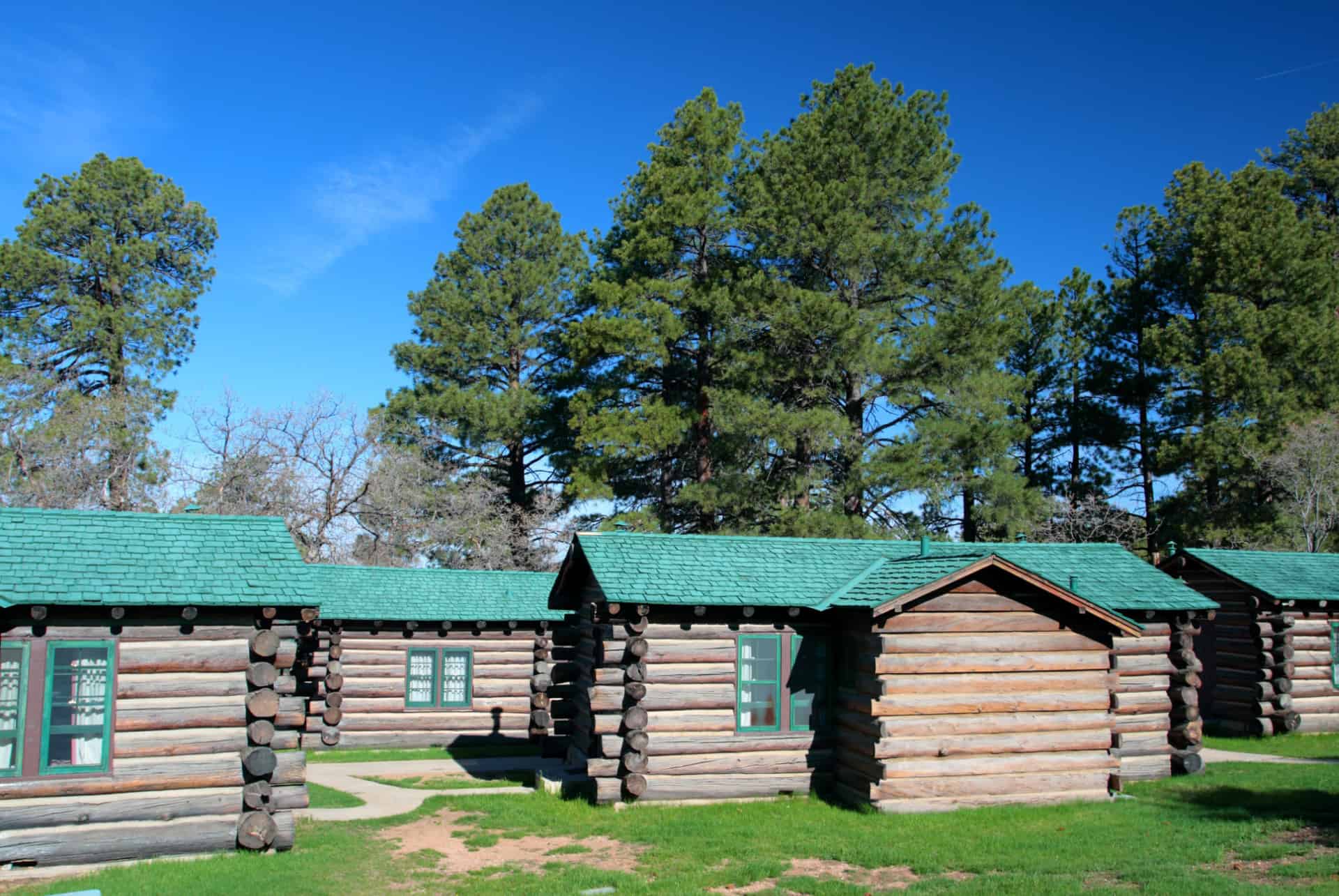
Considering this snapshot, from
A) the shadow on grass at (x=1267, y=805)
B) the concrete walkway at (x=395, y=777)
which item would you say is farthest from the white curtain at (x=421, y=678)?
the shadow on grass at (x=1267, y=805)

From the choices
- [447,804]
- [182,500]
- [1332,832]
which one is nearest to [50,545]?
[447,804]

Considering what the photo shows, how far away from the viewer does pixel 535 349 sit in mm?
41750

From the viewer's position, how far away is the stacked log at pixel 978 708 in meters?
14.8

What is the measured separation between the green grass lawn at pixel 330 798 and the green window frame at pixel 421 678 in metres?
6.21

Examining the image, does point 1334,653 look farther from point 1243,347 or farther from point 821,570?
point 821,570

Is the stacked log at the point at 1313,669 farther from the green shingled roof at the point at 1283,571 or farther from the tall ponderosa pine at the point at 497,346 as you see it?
the tall ponderosa pine at the point at 497,346

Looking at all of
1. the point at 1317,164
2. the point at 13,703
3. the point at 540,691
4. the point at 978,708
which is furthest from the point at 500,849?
the point at 1317,164

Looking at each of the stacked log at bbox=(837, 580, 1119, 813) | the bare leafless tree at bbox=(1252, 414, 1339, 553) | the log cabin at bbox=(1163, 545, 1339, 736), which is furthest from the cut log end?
the bare leafless tree at bbox=(1252, 414, 1339, 553)

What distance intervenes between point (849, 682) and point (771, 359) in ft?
55.2

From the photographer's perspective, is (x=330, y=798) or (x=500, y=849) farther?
(x=330, y=798)

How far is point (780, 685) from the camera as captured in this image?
16188 mm

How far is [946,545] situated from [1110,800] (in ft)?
17.4

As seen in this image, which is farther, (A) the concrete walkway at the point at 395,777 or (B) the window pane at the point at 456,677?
(B) the window pane at the point at 456,677

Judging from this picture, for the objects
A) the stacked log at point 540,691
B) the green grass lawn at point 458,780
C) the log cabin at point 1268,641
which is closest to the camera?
the green grass lawn at point 458,780
